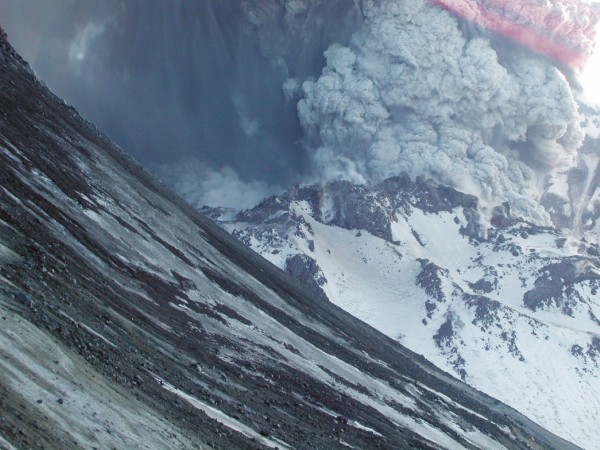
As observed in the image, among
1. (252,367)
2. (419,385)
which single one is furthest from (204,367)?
(419,385)

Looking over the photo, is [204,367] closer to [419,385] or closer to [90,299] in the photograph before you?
[90,299]

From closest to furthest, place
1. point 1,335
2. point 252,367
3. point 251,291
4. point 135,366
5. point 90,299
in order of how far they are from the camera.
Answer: point 1,335
point 135,366
point 90,299
point 252,367
point 251,291

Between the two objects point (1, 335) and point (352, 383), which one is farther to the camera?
point (352, 383)

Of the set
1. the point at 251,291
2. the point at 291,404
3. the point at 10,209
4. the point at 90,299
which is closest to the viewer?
the point at 90,299

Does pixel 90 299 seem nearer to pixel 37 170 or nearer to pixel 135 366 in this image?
pixel 135 366

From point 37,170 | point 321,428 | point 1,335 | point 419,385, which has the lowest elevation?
point 1,335

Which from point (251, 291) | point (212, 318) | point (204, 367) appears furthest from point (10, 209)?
point (251, 291)

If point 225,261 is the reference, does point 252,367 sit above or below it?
below
